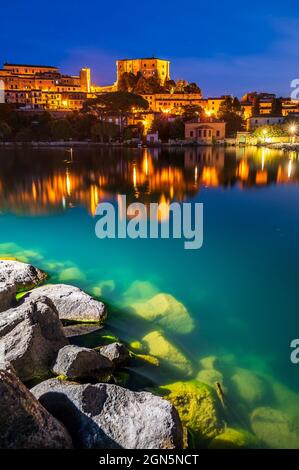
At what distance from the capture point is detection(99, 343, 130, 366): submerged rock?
535 centimetres

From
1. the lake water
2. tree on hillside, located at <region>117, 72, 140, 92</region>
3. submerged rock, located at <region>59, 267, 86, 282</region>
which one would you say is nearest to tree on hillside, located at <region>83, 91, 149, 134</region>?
tree on hillside, located at <region>117, 72, 140, 92</region>

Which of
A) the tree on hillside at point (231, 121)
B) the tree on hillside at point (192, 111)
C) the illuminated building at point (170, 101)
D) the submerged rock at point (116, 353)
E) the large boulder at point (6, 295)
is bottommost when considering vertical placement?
the submerged rock at point (116, 353)

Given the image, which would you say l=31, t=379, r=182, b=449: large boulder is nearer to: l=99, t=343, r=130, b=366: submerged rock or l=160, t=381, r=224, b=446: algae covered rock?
l=160, t=381, r=224, b=446: algae covered rock

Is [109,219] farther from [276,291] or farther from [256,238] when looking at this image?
[276,291]

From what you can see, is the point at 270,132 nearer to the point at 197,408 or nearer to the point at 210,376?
the point at 210,376

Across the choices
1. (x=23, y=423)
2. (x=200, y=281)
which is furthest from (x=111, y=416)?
(x=200, y=281)

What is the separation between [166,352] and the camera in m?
5.87

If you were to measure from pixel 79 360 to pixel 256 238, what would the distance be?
935 cm

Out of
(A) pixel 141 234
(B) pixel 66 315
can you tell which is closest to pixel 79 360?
(B) pixel 66 315

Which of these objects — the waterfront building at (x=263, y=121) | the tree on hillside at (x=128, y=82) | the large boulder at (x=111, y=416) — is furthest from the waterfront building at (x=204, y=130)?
the large boulder at (x=111, y=416)

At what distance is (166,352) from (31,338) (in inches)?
75.5

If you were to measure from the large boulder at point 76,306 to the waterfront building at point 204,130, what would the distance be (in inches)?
2569

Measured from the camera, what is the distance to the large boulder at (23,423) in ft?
11.0

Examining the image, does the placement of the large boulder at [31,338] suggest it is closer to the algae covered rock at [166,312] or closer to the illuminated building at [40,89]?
the algae covered rock at [166,312]
